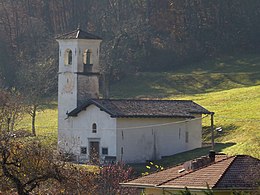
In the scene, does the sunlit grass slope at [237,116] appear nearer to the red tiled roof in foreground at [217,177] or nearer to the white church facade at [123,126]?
the white church facade at [123,126]

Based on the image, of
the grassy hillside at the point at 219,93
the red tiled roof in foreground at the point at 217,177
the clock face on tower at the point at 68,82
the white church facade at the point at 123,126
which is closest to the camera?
the red tiled roof in foreground at the point at 217,177

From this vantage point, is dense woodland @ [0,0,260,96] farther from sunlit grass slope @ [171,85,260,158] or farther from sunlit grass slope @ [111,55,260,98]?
sunlit grass slope @ [171,85,260,158]

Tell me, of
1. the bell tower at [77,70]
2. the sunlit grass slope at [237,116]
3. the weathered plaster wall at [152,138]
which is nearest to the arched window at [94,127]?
the weathered plaster wall at [152,138]

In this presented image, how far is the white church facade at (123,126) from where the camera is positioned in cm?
6856

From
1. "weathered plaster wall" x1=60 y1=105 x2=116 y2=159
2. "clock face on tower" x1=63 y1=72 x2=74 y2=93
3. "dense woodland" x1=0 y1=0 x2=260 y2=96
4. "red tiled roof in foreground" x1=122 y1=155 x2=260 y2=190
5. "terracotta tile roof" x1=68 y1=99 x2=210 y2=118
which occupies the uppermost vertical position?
"dense woodland" x1=0 y1=0 x2=260 y2=96

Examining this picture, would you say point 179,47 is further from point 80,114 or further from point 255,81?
point 80,114

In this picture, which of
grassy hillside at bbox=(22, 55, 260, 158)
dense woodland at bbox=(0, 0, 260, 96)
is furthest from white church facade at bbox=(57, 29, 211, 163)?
dense woodland at bbox=(0, 0, 260, 96)

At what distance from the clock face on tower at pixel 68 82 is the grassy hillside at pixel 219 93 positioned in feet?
10.5

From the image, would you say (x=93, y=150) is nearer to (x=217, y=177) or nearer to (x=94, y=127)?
(x=94, y=127)

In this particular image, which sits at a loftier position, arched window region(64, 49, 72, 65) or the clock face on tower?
arched window region(64, 49, 72, 65)

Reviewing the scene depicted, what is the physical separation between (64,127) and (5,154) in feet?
105

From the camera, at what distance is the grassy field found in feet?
223

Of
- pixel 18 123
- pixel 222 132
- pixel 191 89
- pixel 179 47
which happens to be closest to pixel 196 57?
pixel 179 47

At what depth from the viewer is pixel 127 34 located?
100m
